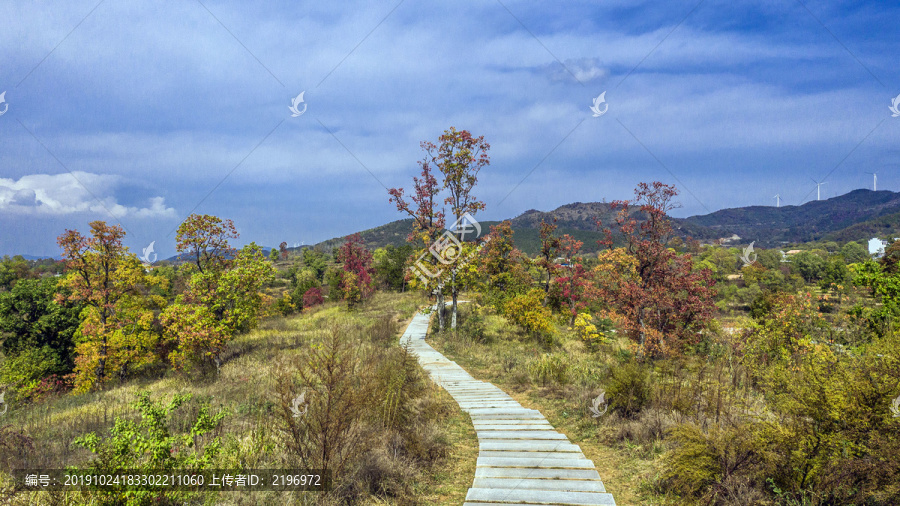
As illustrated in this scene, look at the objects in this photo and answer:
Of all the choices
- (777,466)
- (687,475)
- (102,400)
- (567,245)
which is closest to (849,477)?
(777,466)

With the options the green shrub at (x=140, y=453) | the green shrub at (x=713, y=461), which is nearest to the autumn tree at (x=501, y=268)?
the green shrub at (x=713, y=461)

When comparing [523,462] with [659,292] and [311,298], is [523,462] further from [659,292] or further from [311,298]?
[311,298]

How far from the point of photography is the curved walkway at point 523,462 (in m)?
4.38

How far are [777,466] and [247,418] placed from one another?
7.28 metres

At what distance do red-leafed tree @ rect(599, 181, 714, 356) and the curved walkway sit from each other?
5.98m

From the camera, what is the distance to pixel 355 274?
35156mm

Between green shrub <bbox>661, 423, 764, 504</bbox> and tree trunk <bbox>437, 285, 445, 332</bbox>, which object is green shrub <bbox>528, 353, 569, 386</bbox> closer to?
green shrub <bbox>661, 423, 764, 504</bbox>

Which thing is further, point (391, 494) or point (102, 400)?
point (102, 400)

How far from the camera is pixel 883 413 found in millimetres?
3775

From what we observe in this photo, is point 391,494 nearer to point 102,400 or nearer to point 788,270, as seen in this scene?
point 102,400

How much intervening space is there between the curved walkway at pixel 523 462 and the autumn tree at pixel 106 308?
16.8 meters

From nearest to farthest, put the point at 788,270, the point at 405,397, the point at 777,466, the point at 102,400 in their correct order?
the point at 777,466 → the point at 405,397 → the point at 102,400 → the point at 788,270

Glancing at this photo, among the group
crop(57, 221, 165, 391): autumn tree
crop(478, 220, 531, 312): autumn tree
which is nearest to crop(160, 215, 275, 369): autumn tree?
crop(57, 221, 165, 391): autumn tree

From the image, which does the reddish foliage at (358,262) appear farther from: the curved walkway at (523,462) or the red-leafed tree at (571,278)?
the curved walkway at (523,462)
